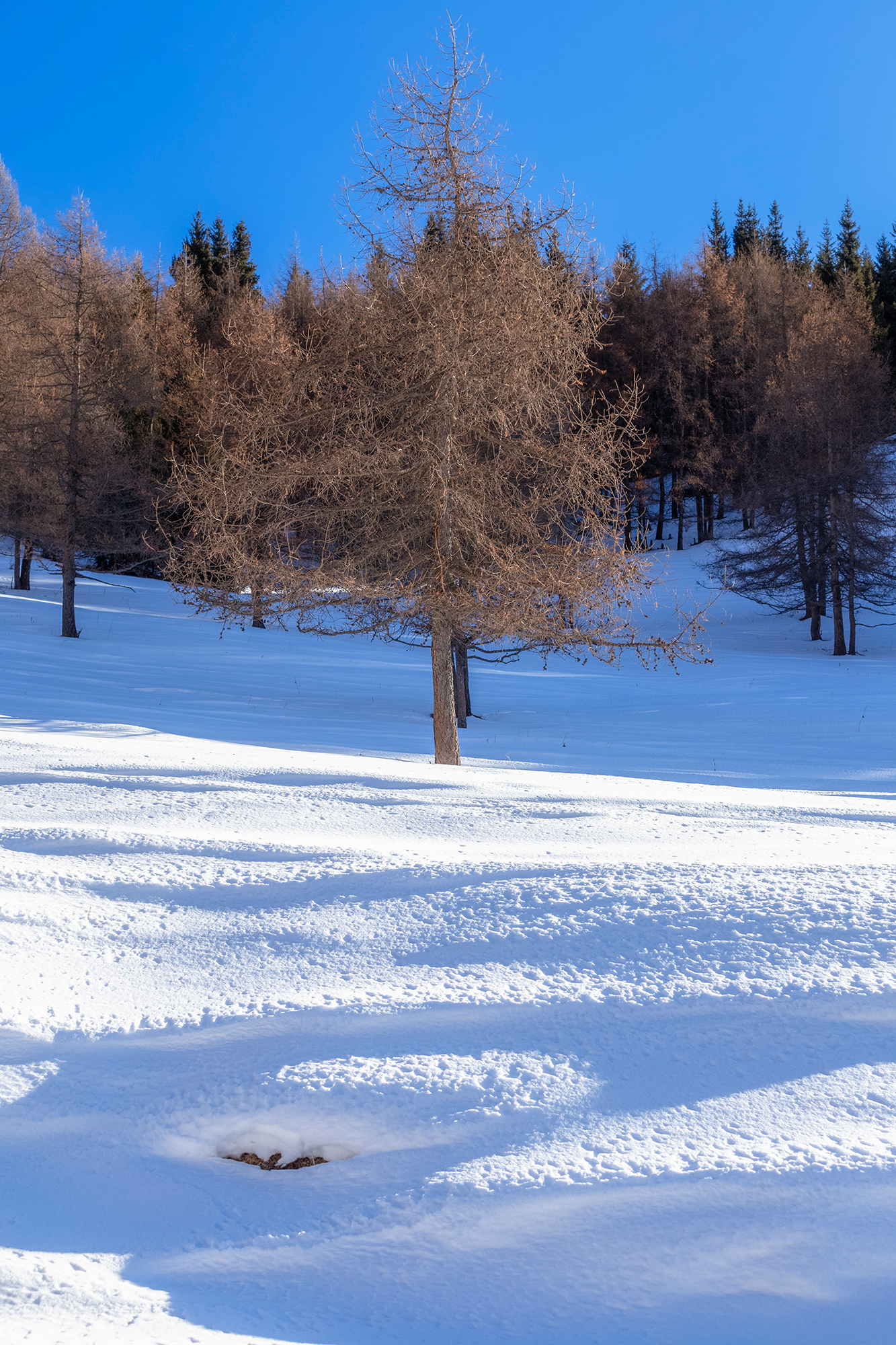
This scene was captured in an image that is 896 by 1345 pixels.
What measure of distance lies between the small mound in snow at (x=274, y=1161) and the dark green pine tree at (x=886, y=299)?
167ft

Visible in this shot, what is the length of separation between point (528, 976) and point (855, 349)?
32143 millimetres

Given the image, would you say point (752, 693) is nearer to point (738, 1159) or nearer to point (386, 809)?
point (386, 809)

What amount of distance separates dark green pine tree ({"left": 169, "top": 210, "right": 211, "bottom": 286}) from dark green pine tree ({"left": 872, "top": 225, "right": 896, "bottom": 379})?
113 feet

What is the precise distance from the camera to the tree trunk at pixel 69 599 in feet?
76.4

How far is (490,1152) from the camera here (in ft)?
7.80

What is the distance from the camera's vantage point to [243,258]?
5144 cm

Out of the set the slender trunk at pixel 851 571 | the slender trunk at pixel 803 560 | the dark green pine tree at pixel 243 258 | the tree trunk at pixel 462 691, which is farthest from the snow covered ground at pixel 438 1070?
the dark green pine tree at pixel 243 258

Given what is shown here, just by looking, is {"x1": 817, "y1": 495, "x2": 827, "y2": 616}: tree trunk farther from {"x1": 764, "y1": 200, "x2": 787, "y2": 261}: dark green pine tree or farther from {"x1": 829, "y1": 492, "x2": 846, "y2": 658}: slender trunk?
{"x1": 764, "y1": 200, "x2": 787, "y2": 261}: dark green pine tree

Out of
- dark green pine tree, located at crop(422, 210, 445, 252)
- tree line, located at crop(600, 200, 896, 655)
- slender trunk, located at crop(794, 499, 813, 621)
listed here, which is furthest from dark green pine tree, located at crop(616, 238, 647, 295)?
dark green pine tree, located at crop(422, 210, 445, 252)

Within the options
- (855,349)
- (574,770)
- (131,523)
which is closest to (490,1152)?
(574,770)

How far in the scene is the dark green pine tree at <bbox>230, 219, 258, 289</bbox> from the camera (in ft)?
156

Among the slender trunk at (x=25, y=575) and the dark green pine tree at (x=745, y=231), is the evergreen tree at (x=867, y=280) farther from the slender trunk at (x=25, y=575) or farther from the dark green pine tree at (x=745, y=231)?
the slender trunk at (x=25, y=575)

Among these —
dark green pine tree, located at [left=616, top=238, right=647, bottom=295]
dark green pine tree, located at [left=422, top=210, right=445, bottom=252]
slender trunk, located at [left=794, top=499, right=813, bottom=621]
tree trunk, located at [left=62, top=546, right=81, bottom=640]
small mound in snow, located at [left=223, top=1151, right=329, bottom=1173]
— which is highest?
dark green pine tree, located at [left=616, top=238, right=647, bottom=295]

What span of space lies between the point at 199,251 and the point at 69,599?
35875 millimetres
